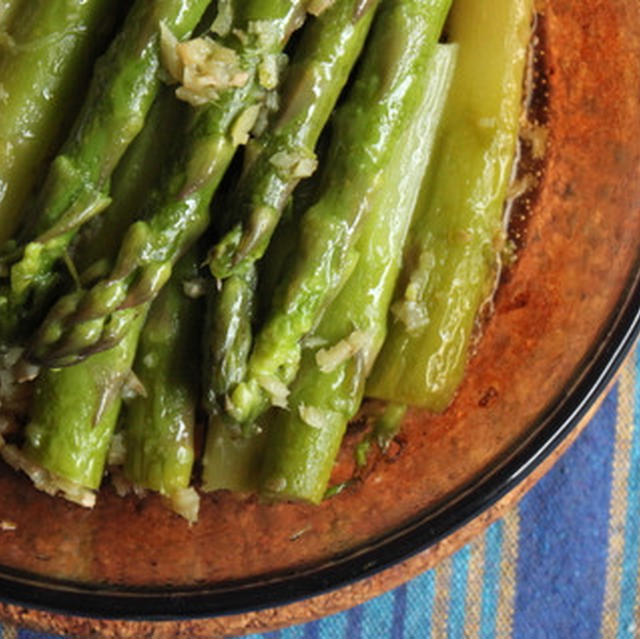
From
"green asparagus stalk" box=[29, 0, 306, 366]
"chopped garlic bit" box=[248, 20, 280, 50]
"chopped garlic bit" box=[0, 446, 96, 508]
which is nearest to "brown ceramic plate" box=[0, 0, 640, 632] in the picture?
"chopped garlic bit" box=[0, 446, 96, 508]

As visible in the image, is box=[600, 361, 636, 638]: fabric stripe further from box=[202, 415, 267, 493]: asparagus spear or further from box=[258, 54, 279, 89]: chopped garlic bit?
box=[258, 54, 279, 89]: chopped garlic bit

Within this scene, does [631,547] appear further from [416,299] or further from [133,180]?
[133,180]

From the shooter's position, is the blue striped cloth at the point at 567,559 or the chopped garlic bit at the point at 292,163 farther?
the blue striped cloth at the point at 567,559

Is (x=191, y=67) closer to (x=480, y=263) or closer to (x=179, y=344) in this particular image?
(x=179, y=344)

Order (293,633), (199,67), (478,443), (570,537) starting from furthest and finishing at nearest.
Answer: (570,537) → (293,633) → (478,443) → (199,67)

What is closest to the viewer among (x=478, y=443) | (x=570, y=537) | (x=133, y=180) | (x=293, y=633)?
(x=133, y=180)

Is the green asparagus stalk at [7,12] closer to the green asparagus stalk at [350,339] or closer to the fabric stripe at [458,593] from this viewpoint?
the green asparagus stalk at [350,339]

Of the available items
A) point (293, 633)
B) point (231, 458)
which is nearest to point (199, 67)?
point (231, 458)

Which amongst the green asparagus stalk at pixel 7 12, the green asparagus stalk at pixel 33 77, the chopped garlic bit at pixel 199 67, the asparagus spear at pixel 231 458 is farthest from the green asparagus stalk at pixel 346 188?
the green asparagus stalk at pixel 7 12
